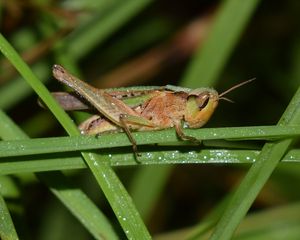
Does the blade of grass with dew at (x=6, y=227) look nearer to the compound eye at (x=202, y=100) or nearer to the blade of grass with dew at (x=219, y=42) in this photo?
the compound eye at (x=202, y=100)

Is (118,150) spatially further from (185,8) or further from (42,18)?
(185,8)

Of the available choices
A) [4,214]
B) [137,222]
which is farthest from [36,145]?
[137,222]

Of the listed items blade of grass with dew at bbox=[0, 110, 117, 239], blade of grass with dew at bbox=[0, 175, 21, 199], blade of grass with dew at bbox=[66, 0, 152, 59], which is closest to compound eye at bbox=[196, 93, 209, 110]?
blade of grass with dew at bbox=[0, 110, 117, 239]

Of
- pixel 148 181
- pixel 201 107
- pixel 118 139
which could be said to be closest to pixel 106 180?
pixel 118 139

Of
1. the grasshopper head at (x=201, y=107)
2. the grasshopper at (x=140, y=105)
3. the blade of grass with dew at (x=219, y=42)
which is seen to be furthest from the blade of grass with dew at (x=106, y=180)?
the blade of grass with dew at (x=219, y=42)

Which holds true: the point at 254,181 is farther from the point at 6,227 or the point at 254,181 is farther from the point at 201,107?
the point at 6,227

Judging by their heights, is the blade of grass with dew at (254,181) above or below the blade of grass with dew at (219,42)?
below

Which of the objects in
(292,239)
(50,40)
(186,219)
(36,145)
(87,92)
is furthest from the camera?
(186,219)
